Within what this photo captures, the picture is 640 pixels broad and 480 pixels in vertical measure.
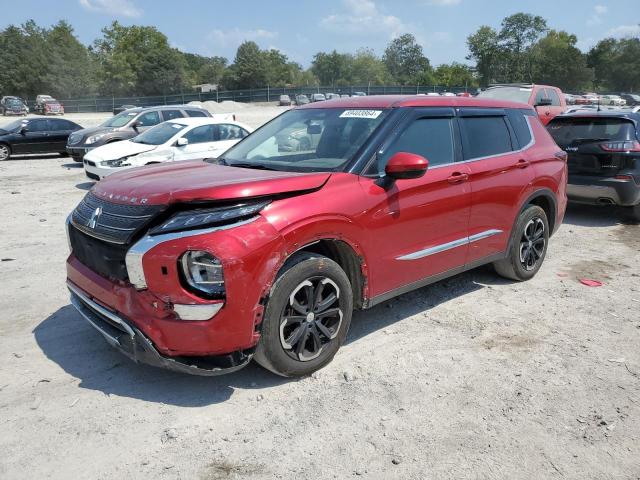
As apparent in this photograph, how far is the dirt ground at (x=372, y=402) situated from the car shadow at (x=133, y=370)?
1 centimetres

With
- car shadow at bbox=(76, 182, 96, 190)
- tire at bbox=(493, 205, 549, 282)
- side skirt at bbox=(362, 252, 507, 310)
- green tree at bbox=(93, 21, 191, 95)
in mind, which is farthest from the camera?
green tree at bbox=(93, 21, 191, 95)

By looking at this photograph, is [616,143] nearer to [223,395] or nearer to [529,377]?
[529,377]

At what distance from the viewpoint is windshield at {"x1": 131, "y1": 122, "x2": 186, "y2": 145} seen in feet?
38.3

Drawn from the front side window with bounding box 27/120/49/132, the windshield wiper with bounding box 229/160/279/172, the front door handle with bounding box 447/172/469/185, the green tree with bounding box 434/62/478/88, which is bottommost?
the front side window with bounding box 27/120/49/132

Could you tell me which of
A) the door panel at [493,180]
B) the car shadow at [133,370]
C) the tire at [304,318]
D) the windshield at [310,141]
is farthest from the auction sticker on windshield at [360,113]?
the car shadow at [133,370]

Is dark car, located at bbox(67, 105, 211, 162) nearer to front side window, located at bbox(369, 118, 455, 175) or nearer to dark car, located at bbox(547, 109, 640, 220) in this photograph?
dark car, located at bbox(547, 109, 640, 220)

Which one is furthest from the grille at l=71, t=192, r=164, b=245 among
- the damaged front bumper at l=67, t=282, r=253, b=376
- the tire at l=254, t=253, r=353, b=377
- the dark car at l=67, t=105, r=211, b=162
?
the dark car at l=67, t=105, r=211, b=162

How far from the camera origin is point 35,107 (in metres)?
53.1

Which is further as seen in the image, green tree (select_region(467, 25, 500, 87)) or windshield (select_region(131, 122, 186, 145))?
green tree (select_region(467, 25, 500, 87))

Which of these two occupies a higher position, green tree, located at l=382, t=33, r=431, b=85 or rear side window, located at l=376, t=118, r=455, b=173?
green tree, located at l=382, t=33, r=431, b=85

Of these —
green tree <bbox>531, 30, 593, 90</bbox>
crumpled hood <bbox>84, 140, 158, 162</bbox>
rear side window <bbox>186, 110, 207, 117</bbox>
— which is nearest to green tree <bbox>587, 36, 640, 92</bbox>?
green tree <bbox>531, 30, 593, 90</bbox>

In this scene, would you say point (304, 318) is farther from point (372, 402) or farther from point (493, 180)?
point (493, 180)

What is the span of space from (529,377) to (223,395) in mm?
2102

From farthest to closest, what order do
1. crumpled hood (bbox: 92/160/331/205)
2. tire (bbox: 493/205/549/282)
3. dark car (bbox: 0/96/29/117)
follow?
dark car (bbox: 0/96/29/117) → tire (bbox: 493/205/549/282) → crumpled hood (bbox: 92/160/331/205)
